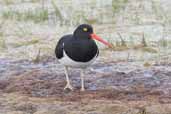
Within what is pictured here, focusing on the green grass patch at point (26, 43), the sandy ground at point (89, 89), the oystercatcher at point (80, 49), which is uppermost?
the oystercatcher at point (80, 49)

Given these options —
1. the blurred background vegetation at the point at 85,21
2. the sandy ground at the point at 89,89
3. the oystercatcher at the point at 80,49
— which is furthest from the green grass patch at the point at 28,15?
the oystercatcher at the point at 80,49

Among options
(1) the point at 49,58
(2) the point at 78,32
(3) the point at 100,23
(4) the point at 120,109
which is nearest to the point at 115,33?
(3) the point at 100,23

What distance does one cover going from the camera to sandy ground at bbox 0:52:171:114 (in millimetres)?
8250

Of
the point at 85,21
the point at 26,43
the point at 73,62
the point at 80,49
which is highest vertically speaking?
the point at 80,49

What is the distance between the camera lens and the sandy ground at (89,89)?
27.1 feet

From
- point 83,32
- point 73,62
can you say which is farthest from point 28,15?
point 73,62

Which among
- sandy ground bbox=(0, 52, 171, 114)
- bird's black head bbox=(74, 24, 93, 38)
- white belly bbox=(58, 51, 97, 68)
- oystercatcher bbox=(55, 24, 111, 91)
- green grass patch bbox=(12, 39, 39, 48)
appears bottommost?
green grass patch bbox=(12, 39, 39, 48)

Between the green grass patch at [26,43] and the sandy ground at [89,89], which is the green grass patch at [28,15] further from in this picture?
the sandy ground at [89,89]

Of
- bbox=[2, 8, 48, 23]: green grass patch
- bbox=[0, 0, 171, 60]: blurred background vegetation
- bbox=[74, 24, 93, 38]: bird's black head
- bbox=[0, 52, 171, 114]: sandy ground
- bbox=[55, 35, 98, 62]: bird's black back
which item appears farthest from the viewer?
bbox=[2, 8, 48, 23]: green grass patch

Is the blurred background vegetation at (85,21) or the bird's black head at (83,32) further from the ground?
the bird's black head at (83,32)

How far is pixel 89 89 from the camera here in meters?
9.55

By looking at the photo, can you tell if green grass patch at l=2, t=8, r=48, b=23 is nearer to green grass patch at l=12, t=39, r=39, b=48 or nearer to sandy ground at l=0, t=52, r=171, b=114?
green grass patch at l=12, t=39, r=39, b=48

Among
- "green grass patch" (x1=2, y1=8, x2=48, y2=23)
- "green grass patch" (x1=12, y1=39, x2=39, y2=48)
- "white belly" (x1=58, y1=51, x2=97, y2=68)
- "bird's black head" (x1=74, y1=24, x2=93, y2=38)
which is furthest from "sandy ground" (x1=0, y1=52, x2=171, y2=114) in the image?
"green grass patch" (x1=2, y1=8, x2=48, y2=23)

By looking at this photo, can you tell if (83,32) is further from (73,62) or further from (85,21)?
(85,21)
